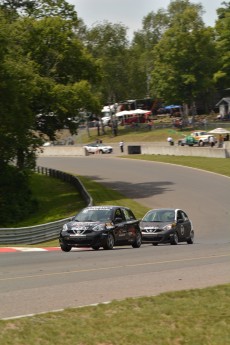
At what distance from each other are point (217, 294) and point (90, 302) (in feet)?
6.55

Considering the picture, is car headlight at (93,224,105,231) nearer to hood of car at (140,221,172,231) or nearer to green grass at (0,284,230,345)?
hood of car at (140,221,172,231)

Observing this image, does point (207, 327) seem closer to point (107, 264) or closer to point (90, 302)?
point (90, 302)

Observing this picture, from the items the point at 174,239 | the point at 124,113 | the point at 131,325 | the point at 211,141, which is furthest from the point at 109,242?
the point at 124,113

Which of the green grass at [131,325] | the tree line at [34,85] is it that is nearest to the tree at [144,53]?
the tree line at [34,85]

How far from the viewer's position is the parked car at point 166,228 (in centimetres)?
2845

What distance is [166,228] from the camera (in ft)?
93.7

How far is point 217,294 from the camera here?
12508mm

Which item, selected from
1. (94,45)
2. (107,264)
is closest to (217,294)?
(107,264)

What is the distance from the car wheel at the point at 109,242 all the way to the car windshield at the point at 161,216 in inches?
192

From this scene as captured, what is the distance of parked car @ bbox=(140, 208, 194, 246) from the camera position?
28453 mm

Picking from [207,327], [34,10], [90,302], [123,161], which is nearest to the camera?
[207,327]

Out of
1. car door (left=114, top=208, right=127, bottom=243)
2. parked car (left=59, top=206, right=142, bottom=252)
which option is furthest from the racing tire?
car door (left=114, top=208, right=127, bottom=243)

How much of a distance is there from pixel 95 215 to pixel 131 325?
15.2 m

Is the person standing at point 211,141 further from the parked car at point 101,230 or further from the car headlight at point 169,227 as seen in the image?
the parked car at point 101,230
